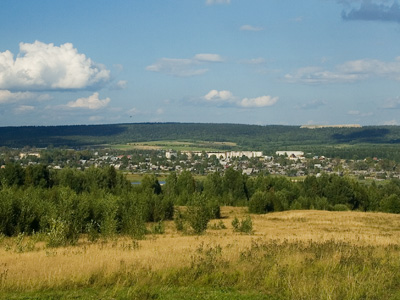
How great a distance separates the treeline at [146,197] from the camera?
34.6 m

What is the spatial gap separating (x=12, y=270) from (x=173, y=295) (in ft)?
17.7

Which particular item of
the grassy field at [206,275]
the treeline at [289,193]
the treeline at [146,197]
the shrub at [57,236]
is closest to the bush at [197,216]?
the treeline at [146,197]

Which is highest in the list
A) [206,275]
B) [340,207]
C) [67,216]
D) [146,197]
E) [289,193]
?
[206,275]

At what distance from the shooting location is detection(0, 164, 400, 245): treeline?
3462 cm

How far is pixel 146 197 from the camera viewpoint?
61844mm

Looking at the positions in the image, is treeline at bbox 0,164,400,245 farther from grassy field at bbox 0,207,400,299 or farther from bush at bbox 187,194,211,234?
grassy field at bbox 0,207,400,299

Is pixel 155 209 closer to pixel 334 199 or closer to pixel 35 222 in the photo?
pixel 35 222

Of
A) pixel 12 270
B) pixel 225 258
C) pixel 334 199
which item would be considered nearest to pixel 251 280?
pixel 225 258

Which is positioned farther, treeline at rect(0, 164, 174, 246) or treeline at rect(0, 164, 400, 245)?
treeline at rect(0, 164, 400, 245)

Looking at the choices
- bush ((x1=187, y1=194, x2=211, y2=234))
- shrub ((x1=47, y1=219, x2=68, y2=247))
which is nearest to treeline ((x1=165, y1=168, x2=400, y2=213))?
bush ((x1=187, y1=194, x2=211, y2=234))

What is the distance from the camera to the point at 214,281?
51.1ft

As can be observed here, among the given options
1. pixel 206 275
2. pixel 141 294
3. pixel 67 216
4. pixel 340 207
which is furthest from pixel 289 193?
pixel 141 294

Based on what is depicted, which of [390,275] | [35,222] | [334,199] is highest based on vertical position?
[390,275]

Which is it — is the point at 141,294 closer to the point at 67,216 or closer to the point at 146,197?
the point at 67,216
